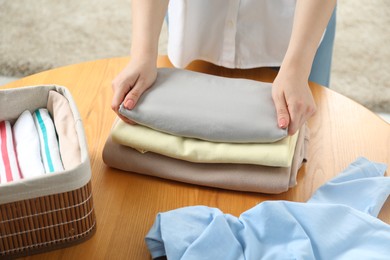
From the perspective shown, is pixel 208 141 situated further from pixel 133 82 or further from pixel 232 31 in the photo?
pixel 232 31

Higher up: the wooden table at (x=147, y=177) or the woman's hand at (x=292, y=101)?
the woman's hand at (x=292, y=101)

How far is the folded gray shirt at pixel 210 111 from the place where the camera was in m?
0.98

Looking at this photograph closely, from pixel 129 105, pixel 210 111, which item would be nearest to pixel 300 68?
pixel 210 111

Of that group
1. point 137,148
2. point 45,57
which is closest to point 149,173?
point 137,148

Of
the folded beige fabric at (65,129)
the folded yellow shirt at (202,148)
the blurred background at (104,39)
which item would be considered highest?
the folded beige fabric at (65,129)

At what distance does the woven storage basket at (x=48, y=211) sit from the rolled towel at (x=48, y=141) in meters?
0.05

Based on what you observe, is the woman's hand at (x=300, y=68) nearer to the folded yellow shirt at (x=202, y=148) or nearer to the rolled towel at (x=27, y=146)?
the folded yellow shirt at (x=202, y=148)

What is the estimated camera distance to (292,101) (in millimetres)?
1030

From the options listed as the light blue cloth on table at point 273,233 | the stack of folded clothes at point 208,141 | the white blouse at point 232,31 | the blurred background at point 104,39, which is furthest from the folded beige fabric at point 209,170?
the blurred background at point 104,39

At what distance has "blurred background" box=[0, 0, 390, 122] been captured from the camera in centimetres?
247

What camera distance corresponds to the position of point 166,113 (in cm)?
100

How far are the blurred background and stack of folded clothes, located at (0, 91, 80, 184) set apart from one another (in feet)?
5.03

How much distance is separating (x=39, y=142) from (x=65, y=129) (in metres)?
0.05

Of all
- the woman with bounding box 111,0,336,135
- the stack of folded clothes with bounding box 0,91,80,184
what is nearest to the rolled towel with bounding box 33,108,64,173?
the stack of folded clothes with bounding box 0,91,80,184
